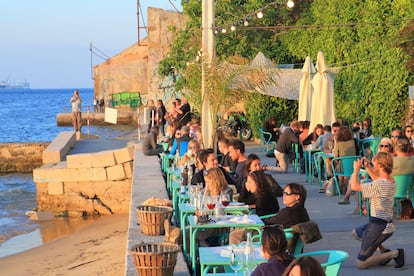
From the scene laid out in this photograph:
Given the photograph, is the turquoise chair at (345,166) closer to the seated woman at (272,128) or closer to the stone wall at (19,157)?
the seated woman at (272,128)

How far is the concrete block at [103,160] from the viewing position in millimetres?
19547

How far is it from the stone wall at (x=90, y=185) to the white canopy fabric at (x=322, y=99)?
4.87m

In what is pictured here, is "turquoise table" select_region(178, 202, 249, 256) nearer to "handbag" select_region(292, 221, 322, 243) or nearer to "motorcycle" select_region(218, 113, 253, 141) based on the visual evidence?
"handbag" select_region(292, 221, 322, 243)

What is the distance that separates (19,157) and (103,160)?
37.1 ft

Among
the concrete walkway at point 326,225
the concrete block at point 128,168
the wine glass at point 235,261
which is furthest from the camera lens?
the concrete block at point 128,168

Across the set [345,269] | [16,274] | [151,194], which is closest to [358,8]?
[151,194]

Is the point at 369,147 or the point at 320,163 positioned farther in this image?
the point at 369,147

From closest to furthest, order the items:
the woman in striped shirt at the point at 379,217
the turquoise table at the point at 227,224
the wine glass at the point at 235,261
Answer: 1. the wine glass at the point at 235,261
2. the turquoise table at the point at 227,224
3. the woman in striped shirt at the point at 379,217

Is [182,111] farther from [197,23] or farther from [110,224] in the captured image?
[197,23]

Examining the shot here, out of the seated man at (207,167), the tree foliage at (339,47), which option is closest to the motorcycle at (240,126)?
the tree foliage at (339,47)

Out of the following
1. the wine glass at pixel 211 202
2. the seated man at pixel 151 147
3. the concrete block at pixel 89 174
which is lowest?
the concrete block at pixel 89 174

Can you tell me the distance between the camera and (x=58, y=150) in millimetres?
22328

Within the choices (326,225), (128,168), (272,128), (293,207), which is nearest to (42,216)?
(128,168)

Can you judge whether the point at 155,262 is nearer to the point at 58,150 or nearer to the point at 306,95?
the point at 306,95
